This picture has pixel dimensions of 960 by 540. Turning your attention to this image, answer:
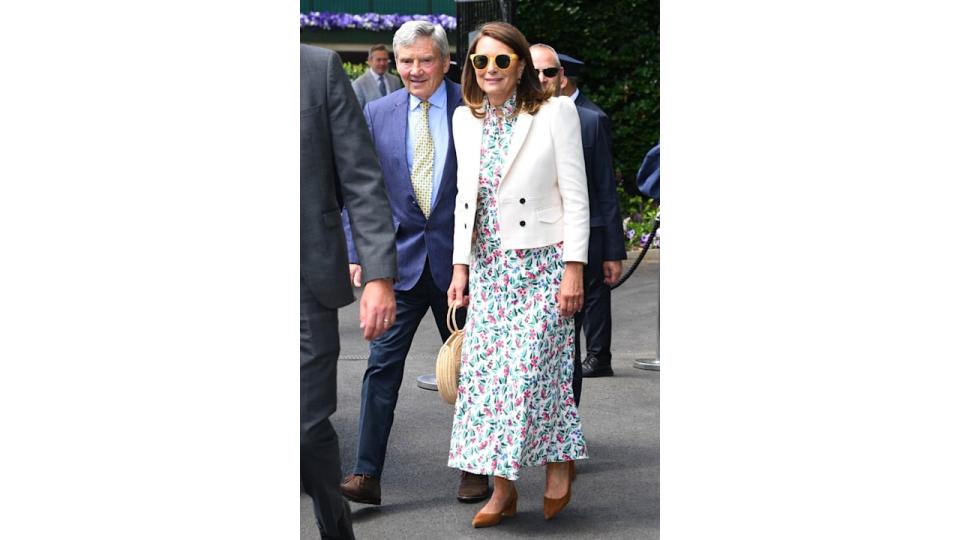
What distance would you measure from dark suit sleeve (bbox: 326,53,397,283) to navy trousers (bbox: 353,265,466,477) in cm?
165

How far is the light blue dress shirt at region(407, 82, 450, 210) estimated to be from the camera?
548 cm

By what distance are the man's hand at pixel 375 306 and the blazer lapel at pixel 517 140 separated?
4.06 ft

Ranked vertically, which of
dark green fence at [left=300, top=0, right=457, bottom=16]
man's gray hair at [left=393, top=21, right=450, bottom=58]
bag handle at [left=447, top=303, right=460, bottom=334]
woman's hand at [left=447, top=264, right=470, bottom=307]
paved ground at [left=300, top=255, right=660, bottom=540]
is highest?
dark green fence at [left=300, top=0, right=457, bottom=16]

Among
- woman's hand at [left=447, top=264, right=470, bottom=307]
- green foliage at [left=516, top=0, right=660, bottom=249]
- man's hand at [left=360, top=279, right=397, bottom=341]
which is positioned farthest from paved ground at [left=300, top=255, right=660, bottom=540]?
green foliage at [left=516, top=0, right=660, bottom=249]

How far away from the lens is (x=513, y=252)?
4.89 metres

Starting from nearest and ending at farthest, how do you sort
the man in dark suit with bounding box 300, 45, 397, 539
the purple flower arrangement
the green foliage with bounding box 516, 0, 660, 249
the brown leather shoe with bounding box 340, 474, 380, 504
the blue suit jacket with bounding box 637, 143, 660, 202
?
the man in dark suit with bounding box 300, 45, 397, 539 < the brown leather shoe with bounding box 340, 474, 380, 504 < the blue suit jacket with bounding box 637, 143, 660, 202 < the green foliage with bounding box 516, 0, 660, 249 < the purple flower arrangement

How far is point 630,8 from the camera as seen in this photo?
651 inches

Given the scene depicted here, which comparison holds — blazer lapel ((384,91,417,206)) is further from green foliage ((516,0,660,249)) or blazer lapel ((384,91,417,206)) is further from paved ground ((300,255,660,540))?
green foliage ((516,0,660,249))

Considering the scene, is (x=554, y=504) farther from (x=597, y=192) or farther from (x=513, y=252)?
(x=597, y=192)

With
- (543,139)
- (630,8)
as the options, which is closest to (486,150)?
(543,139)

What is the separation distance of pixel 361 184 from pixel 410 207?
1.84 m

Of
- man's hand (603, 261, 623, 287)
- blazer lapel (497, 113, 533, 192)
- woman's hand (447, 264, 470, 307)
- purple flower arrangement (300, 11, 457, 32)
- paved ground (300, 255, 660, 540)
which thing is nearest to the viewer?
blazer lapel (497, 113, 533, 192)
